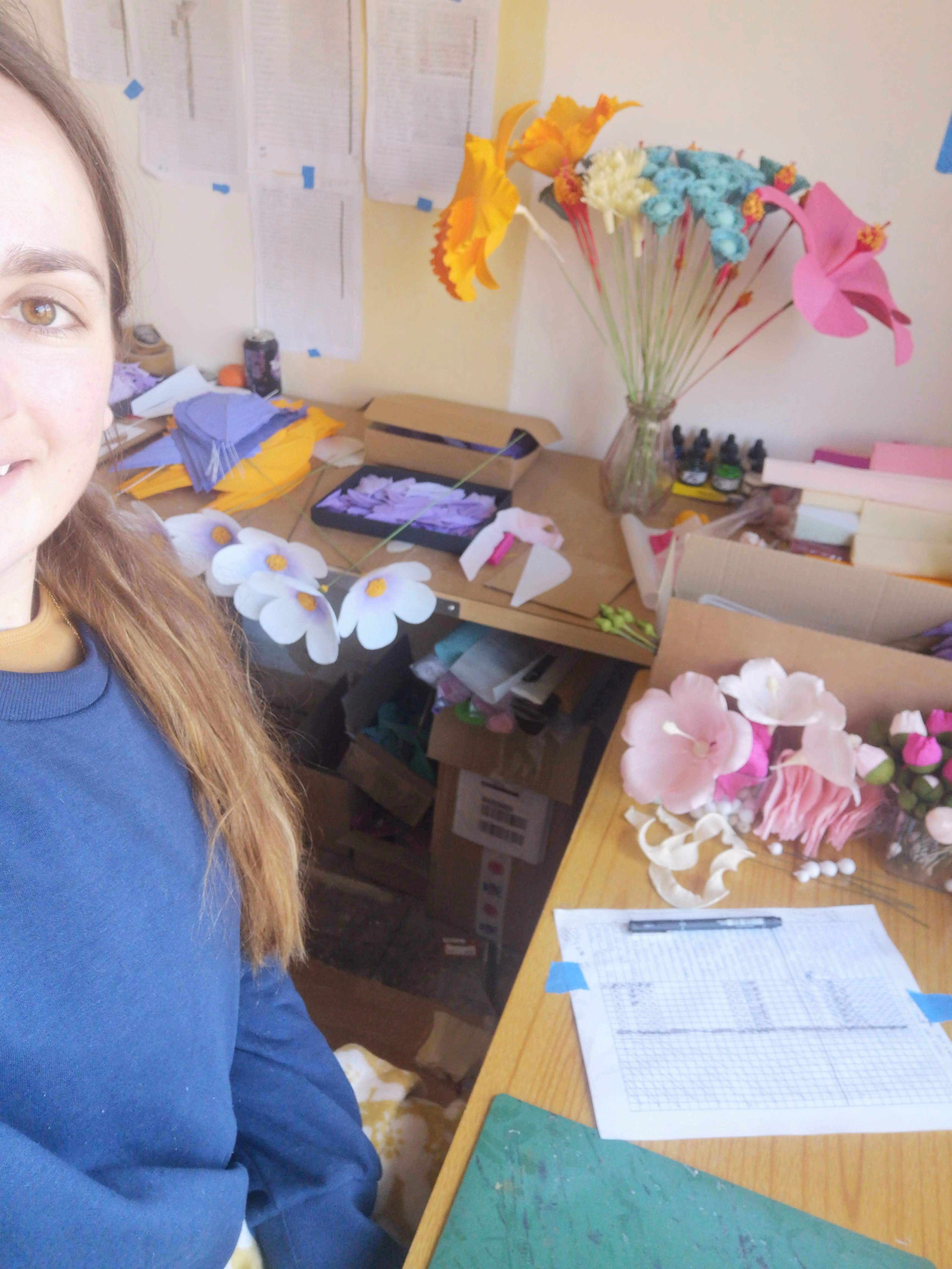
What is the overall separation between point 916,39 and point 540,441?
770 millimetres

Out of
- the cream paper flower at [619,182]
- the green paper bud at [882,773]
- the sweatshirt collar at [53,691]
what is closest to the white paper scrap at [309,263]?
the cream paper flower at [619,182]

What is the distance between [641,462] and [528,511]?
0.66 ft

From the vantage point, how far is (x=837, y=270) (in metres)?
1.15

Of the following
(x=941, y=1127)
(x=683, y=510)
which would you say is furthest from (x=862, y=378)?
(x=941, y=1127)

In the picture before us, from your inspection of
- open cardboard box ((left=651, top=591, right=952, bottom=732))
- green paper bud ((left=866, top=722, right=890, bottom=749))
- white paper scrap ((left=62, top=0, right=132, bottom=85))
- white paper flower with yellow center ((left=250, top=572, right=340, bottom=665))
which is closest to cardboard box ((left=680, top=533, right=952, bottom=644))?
open cardboard box ((left=651, top=591, right=952, bottom=732))

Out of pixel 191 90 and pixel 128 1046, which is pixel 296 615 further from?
pixel 191 90

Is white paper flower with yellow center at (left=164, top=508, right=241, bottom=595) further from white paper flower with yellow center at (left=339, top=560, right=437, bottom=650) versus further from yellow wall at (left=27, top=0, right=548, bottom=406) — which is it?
yellow wall at (left=27, top=0, right=548, bottom=406)

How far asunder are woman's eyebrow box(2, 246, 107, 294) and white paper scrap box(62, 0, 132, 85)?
1336 millimetres

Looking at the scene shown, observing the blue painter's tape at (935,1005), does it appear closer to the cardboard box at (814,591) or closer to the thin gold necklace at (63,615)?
the cardboard box at (814,591)

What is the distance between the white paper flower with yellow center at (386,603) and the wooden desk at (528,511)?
0.13 ft

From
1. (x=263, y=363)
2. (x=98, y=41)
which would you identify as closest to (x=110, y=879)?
(x=263, y=363)

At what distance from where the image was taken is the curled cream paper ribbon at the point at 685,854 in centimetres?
85

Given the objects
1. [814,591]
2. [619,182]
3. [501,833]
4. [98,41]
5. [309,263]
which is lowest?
[501,833]

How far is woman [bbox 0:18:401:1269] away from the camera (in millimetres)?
551
